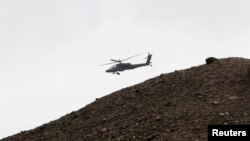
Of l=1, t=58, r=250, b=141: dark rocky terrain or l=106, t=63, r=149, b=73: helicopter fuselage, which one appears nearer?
l=1, t=58, r=250, b=141: dark rocky terrain

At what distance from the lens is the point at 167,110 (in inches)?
925

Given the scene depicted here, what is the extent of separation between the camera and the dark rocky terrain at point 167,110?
2164 centimetres

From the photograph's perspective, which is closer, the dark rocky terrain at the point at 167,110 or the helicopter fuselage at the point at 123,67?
the dark rocky terrain at the point at 167,110

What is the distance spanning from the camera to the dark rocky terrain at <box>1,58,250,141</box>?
71.0 ft

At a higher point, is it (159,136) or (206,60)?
(206,60)

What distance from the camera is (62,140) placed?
23.9 meters

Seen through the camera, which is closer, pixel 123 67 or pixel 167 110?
pixel 167 110

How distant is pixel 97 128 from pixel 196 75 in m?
5.68

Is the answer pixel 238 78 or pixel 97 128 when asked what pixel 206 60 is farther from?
pixel 97 128

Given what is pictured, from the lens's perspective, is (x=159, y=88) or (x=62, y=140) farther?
(x=159, y=88)

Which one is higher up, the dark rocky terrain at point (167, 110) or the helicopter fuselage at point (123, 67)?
the helicopter fuselage at point (123, 67)

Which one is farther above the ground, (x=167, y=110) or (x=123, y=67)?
(x=123, y=67)

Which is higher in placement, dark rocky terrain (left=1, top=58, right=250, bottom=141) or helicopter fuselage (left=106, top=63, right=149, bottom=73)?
helicopter fuselage (left=106, top=63, right=149, bottom=73)

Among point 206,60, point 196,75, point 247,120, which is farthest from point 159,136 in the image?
point 206,60
